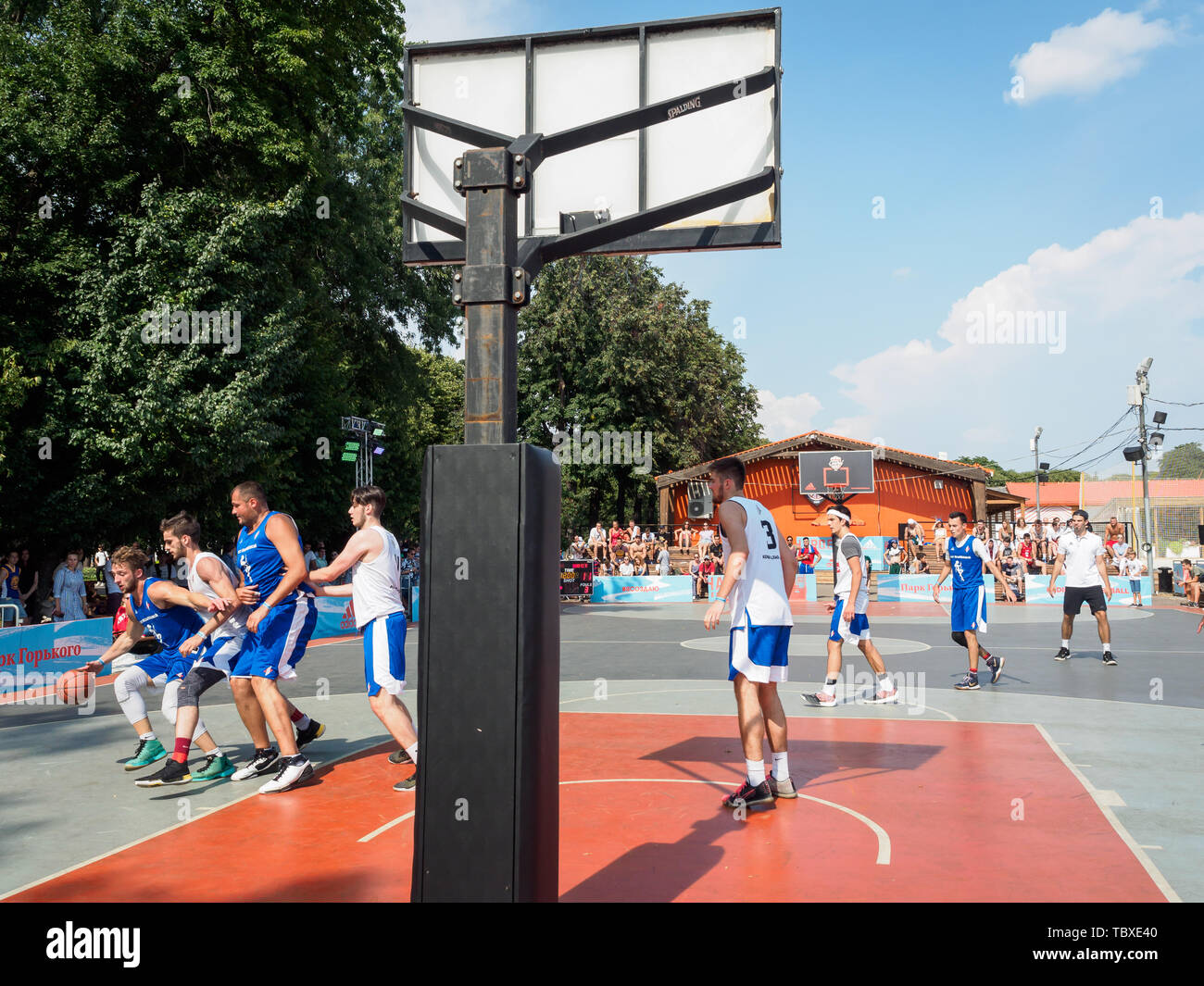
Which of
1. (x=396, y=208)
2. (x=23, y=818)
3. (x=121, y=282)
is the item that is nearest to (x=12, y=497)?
(x=121, y=282)

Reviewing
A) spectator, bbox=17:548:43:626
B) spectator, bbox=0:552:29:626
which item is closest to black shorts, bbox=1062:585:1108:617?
spectator, bbox=0:552:29:626

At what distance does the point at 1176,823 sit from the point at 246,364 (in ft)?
59.3

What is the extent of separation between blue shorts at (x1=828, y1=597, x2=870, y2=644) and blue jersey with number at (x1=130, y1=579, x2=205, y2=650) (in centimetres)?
604

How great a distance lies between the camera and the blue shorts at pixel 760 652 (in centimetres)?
611

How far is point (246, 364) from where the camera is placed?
19.7 meters

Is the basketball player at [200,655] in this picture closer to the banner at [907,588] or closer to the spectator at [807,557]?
the spectator at [807,557]

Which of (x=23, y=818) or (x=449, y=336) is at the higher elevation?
(x=449, y=336)

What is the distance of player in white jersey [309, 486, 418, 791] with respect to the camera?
6832 mm

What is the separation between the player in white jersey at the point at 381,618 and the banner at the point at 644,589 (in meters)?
22.7

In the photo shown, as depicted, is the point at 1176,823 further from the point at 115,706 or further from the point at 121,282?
the point at 121,282

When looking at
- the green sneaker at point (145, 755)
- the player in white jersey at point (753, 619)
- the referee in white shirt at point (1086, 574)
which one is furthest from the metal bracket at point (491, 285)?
the referee in white shirt at point (1086, 574)

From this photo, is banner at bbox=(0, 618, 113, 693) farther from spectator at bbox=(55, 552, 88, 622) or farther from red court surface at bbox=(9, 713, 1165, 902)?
red court surface at bbox=(9, 713, 1165, 902)
